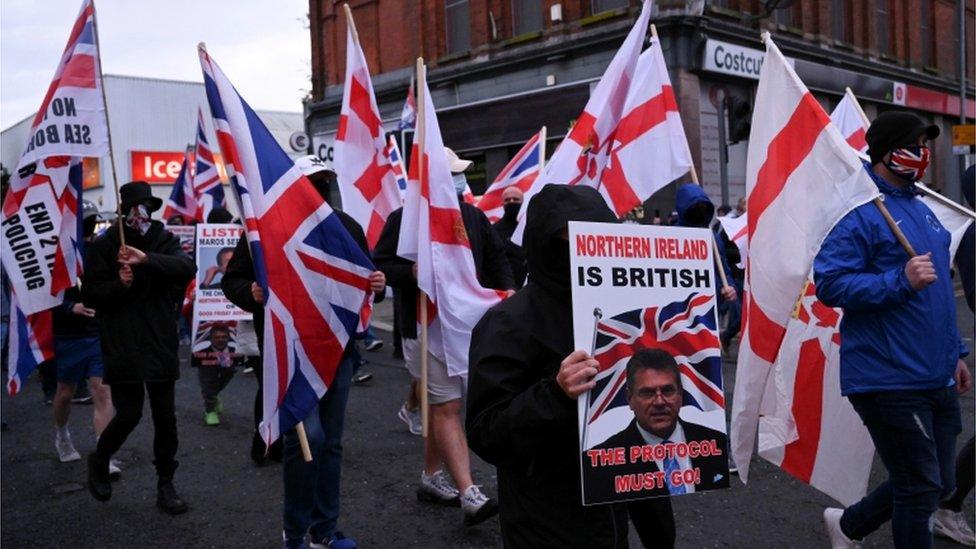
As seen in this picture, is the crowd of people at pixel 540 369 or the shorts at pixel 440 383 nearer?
the crowd of people at pixel 540 369

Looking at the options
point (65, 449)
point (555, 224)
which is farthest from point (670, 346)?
point (65, 449)

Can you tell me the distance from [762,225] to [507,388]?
6.54 feet

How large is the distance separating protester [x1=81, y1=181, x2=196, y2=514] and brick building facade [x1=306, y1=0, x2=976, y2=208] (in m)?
11.3

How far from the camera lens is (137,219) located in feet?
18.3

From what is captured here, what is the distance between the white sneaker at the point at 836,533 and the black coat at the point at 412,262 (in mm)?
2232

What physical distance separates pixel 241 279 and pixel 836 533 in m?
3.15

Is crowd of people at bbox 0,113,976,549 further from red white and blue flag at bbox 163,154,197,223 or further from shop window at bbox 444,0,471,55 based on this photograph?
shop window at bbox 444,0,471,55

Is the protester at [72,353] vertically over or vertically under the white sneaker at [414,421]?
over

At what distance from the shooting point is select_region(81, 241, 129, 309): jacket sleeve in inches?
213

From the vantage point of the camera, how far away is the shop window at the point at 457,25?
2183cm

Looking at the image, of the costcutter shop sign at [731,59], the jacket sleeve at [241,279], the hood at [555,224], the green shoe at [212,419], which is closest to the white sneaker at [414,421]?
the green shoe at [212,419]

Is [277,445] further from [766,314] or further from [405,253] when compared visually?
[766,314]

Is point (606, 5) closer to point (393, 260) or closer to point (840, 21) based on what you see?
point (840, 21)

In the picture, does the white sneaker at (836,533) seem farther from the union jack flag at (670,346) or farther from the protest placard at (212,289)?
the protest placard at (212,289)
